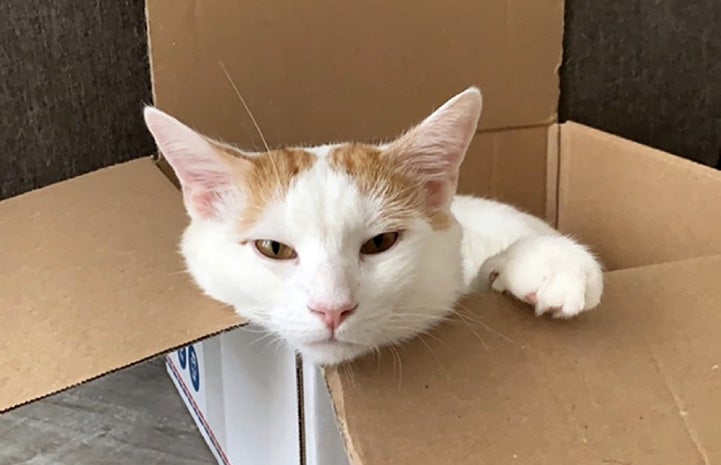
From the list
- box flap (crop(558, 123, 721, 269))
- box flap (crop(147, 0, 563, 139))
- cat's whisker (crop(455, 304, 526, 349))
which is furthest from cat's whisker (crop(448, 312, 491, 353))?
box flap (crop(147, 0, 563, 139))

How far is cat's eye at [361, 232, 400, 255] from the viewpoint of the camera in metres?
0.93

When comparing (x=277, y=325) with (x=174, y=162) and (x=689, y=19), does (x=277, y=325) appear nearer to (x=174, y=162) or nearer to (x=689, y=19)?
(x=174, y=162)

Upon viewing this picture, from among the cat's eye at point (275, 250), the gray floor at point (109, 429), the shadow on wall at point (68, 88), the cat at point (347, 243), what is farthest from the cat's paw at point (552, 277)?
the shadow on wall at point (68, 88)

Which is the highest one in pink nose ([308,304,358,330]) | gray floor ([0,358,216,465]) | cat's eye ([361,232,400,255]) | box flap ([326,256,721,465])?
cat's eye ([361,232,400,255])

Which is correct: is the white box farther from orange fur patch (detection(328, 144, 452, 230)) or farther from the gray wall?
the gray wall

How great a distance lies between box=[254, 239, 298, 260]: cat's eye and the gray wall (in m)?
0.74

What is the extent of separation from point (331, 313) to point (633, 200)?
0.74 m

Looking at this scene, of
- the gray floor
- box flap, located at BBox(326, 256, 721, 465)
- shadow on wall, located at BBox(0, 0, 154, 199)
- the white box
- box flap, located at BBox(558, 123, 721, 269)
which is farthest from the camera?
shadow on wall, located at BBox(0, 0, 154, 199)

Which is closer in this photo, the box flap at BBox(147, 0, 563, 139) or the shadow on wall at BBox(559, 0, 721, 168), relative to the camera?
the box flap at BBox(147, 0, 563, 139)

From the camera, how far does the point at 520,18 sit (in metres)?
1.51

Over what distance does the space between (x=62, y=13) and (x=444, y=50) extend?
626mm

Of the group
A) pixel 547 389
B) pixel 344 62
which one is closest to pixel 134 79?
pixel 344 62

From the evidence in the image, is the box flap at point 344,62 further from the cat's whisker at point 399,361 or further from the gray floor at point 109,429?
the cat's whisker at point 399,361

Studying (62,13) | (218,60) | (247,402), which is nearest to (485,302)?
(247,402)
